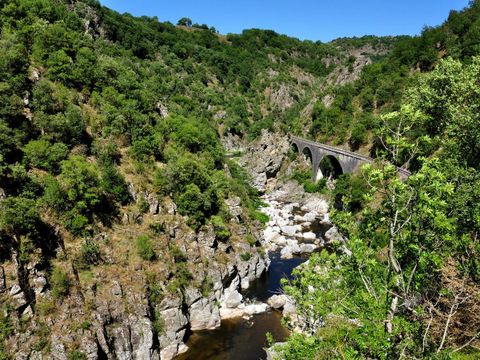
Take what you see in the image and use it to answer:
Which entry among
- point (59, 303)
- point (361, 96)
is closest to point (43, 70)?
point (59, 303)

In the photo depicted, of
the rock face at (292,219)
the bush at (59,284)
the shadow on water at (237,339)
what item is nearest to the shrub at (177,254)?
the shadow on water at (237,339)

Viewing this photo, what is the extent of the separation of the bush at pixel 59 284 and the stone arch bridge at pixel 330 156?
152 ft

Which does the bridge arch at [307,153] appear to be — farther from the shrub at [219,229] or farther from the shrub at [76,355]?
the shrub at [76,355]

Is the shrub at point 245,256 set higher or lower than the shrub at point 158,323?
higher

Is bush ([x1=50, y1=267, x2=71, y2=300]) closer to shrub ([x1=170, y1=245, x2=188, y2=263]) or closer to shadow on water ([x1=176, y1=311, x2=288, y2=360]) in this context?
shrub ([x1=170, y1=245, x2=188, y2=263])

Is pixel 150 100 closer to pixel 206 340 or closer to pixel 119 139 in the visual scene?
pixel 119 139

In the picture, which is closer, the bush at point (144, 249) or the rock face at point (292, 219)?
the bush at point (144, 249)

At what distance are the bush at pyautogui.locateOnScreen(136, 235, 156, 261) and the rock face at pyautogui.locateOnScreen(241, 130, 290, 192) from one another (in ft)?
163

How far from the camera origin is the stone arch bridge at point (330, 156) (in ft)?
196

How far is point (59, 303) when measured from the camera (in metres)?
23.6

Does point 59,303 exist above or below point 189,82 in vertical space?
below

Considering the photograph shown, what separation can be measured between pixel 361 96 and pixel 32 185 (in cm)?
7587

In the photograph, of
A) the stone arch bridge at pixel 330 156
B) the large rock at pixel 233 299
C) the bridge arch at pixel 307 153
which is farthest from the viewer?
the bridge arch at pixel 307 153

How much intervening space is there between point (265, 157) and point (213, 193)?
4620cm
